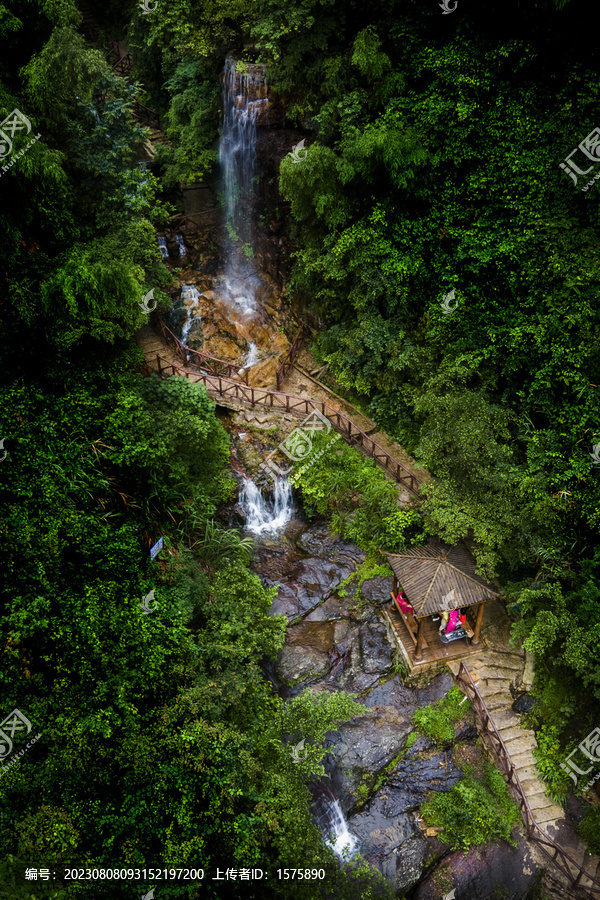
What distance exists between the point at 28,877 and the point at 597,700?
35.4 ft

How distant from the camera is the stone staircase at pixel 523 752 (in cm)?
1119

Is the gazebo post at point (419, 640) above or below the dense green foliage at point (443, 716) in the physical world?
above

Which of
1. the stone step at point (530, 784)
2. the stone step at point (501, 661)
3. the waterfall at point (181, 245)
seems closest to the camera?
the stone step at point (530, 784)

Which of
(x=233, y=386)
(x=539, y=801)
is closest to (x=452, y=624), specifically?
(x=539, y=801)

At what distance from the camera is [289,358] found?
18688 mm

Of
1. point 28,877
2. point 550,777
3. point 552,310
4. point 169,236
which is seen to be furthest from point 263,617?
point 169,236

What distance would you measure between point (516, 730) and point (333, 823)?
4.55 m

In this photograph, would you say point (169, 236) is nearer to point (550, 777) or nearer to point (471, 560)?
point (471, 560)

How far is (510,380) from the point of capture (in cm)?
1394

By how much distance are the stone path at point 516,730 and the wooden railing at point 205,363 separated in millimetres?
10542

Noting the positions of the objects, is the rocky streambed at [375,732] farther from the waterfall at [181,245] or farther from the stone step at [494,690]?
the waterfall at [181,245]

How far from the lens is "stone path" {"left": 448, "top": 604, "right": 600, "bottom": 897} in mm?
11352

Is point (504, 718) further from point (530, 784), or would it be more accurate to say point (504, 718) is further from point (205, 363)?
point (205, 363)

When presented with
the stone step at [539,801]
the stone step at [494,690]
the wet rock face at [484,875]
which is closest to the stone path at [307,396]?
the stone step at [494,690]
